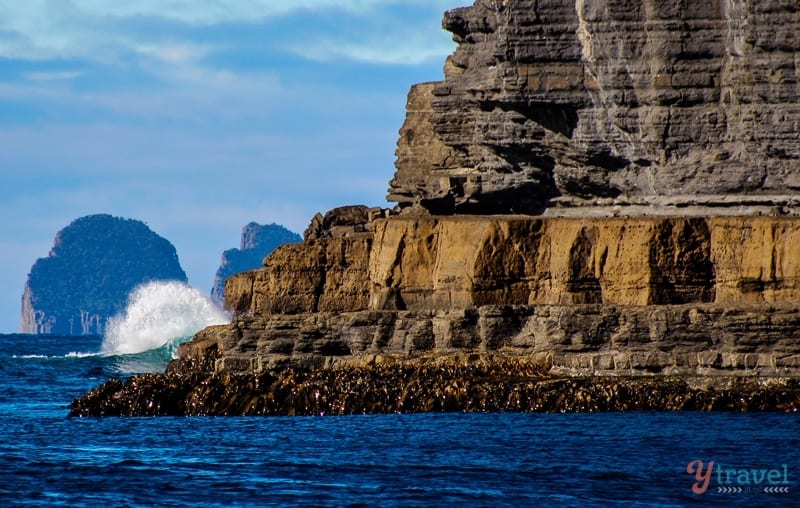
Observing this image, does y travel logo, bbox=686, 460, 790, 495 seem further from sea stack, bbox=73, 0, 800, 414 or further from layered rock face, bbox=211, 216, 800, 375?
layered rock face, bbox=211, 216, 800, 375

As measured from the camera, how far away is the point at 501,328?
1996 inches

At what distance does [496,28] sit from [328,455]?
23.6 meters

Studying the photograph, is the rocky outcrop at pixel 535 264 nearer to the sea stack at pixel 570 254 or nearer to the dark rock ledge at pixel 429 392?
the sea stack at pixel 570 254

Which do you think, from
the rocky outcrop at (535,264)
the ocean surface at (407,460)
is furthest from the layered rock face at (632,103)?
the ocean surface at (407,460)

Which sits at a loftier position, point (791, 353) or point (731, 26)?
point (731, 26)

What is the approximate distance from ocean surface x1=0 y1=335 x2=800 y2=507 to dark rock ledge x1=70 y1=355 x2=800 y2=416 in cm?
93

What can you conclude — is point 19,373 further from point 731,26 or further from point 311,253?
point 731,26

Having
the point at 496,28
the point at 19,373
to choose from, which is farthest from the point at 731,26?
the point at 19,373

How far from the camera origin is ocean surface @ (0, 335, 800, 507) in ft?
106

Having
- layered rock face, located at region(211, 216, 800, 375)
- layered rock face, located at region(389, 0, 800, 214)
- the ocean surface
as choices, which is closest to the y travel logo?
the ocean surface

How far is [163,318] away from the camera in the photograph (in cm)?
10875

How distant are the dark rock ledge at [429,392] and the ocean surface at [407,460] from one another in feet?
3.05

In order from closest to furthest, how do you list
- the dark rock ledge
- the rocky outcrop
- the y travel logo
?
the y travel logo → the dark rock ledge → the rocky outcrop

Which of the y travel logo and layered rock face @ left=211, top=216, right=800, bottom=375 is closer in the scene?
the y travel logo
